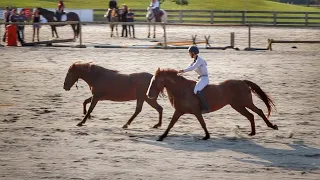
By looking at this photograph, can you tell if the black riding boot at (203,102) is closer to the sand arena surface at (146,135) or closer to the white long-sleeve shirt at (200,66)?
the white long-sleeve shirt at (200,66)

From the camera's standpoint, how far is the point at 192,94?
14.1m

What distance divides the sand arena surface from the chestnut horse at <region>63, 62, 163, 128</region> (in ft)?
1.73

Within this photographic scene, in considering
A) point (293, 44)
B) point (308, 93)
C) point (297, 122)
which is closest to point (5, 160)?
point (297, 122)

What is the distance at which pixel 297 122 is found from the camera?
15883 mm

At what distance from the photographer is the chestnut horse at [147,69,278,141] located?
→ 13875 mm

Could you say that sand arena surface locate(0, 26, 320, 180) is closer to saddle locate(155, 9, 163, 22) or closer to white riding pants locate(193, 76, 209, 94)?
white riding pants locate(193, 76, 209, 94)

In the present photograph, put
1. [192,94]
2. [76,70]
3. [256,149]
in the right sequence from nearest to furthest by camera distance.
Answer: [256,149]
[192,94]
[76,70]

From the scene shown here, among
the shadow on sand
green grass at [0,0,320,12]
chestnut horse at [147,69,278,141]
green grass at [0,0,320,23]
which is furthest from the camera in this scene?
green grass at [0,0,320,12]

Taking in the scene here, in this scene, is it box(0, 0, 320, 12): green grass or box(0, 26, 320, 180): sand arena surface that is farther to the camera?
box(0, 0, 320, 12): green grass

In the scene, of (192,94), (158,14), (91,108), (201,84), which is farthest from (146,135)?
(158,14)

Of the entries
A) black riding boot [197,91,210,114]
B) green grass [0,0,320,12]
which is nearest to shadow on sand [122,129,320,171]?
black riding boot [197,91,210,114]

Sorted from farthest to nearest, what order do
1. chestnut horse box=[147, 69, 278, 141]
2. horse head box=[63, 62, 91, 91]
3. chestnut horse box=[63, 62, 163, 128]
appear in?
1. horse head box=[63, 62, 91, 91]
2. chestnut horse box=[63, 62, 163, 128]
3. chestnut horse box=[147, 69, 278, 141]

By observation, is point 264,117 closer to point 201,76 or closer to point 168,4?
point 201,76

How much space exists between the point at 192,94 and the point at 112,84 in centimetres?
213
